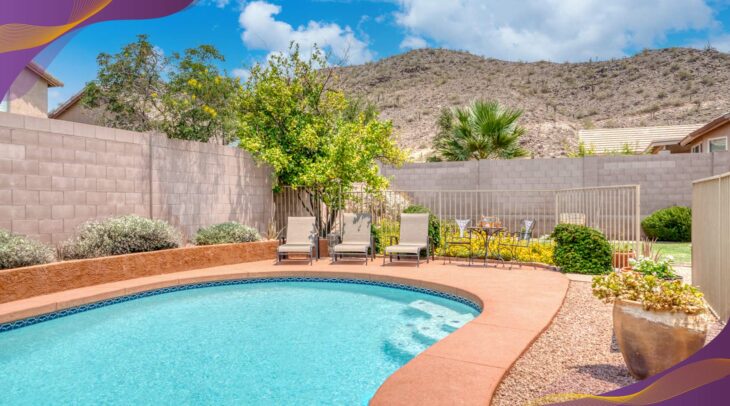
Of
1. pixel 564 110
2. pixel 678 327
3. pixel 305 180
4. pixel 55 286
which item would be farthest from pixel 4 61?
pixel 564 110

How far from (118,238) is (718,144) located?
20.2 meters

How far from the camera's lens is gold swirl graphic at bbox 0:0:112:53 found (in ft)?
5.22

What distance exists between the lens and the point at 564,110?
40.2 metres

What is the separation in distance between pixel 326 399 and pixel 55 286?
5.32 m

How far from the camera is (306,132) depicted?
37.4 ft

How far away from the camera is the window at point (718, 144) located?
1688 cm

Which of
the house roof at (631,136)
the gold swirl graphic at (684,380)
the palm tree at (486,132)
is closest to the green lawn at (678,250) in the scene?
the palm tree at (486,132)

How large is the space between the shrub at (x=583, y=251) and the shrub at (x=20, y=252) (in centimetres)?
870

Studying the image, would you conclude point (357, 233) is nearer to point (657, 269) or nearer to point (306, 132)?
point (306, 132)

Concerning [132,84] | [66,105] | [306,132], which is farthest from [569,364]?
[66,105]

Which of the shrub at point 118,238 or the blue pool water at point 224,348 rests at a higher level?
the shrub at point 118,238

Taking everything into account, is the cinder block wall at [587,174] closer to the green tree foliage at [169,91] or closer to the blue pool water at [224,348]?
the green tree foliage at [169,91]

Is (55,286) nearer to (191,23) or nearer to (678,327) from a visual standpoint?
(191,23)

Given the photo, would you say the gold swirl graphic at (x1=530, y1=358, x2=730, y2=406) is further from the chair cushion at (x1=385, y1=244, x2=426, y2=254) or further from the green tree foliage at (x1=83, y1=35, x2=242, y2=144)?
the green tree foliage at (x1=83, y1=35, x2=242, y2=144)
